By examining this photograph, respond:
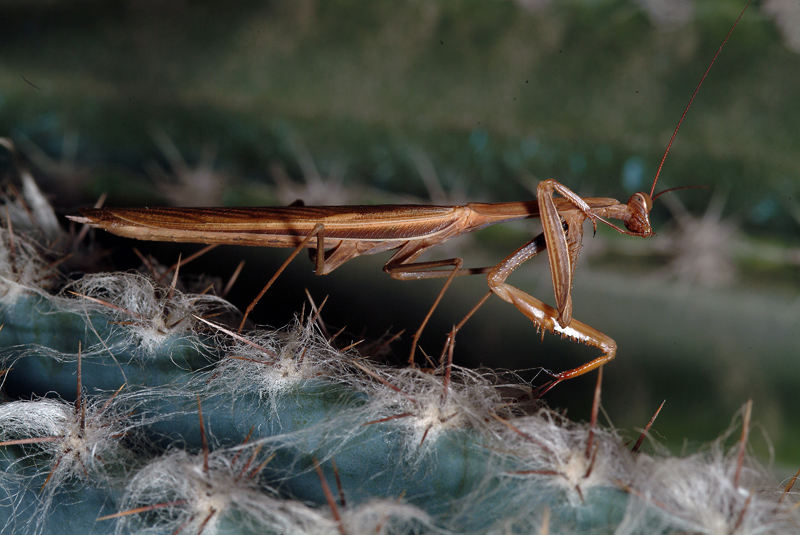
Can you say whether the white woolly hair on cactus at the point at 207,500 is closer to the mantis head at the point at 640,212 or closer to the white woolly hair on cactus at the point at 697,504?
the white woolly hair on cactus at the point at 697,504

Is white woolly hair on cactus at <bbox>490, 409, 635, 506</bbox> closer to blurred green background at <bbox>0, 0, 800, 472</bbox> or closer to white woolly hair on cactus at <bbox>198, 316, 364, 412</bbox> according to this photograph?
white woolly hair on cactus at <bbox>198, 316, 364, 412</bbox>

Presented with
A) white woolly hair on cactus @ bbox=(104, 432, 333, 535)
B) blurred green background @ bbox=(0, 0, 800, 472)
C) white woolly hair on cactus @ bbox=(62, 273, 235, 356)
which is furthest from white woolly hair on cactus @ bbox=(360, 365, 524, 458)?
blurred green background @ bbox=(0, 0, 800, 472)

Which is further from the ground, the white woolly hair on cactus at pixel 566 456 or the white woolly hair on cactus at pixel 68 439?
the white woolly hair on cactus at pixel 566 456

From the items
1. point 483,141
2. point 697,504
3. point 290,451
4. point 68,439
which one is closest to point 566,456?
point 697,504

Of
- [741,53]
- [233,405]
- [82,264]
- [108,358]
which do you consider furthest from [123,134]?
[741,53]

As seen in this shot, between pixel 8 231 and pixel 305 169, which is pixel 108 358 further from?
pixel 305 169

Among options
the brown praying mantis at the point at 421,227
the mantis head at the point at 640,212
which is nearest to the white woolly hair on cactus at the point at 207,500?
the brown praying mantis at the point at 421,227

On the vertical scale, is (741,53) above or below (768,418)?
above

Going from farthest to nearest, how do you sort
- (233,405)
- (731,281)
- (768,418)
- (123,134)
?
(123,134)
(731,281)
(768,418)
(233,405)
